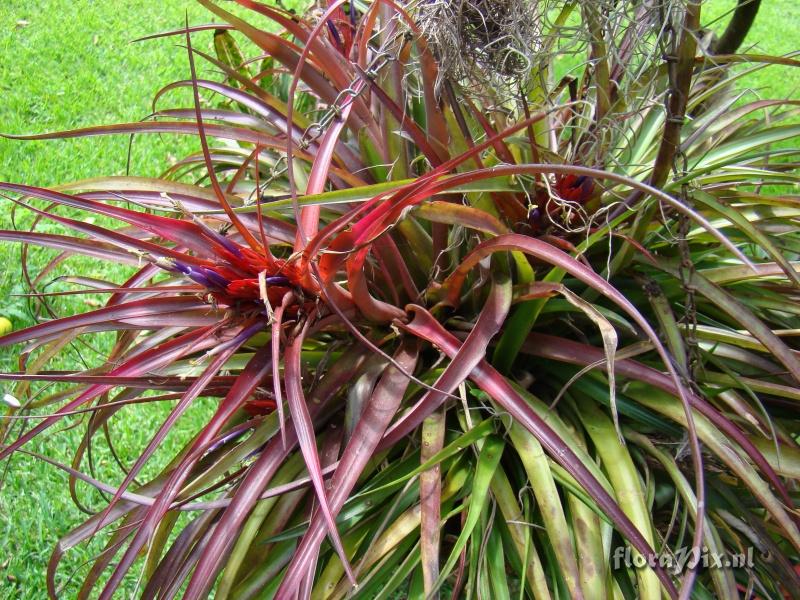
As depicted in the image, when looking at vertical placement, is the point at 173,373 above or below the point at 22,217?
below

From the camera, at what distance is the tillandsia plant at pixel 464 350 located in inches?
46.0

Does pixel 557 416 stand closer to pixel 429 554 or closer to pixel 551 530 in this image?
pixel 551 530

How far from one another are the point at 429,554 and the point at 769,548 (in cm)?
58

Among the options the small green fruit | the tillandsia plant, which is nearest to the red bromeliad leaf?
the tillandsia plant

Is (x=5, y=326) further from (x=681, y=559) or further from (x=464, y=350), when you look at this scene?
(x=681, y=559)

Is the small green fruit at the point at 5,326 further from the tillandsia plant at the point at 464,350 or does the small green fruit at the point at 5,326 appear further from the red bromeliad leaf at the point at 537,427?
the red bromeliad leaf at the point at 537,427

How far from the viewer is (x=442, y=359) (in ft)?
4.55

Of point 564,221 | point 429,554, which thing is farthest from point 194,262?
point 564,221

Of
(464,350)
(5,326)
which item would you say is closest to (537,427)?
(464,350)

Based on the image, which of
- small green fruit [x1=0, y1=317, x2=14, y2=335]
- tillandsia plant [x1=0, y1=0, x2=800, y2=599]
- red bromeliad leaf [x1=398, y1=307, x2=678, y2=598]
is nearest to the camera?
red bromeliad leaf [x1=398, y1=307, x2=678, y2=598]

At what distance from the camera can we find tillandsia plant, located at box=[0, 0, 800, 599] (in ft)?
3.83

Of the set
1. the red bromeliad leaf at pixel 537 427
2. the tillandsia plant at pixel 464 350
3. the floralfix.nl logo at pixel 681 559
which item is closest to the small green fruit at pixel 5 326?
the tillandsia plant at pixel 464 350

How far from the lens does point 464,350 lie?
1.22 m

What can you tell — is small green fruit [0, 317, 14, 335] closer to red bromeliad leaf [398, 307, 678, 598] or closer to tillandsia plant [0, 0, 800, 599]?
tillandsia plant [0, 0, 800, 599]
